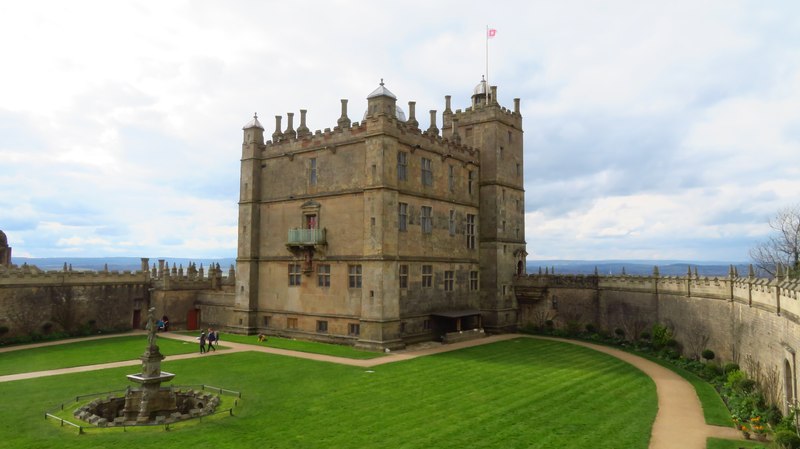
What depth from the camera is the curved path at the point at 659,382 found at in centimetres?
1958

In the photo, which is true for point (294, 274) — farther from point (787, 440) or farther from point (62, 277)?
point (787, 440)

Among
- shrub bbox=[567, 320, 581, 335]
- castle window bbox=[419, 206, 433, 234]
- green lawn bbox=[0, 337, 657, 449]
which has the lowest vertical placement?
green lawn bbox=[0, 337, 657, 449]

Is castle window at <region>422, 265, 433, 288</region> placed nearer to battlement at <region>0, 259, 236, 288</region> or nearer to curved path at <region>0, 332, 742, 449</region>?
curved path at <region>0, 332, 742, 449</region>

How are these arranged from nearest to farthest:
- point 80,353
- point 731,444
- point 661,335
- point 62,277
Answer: point 731,444 < point 80,353 < point 661,335 < point 62,277

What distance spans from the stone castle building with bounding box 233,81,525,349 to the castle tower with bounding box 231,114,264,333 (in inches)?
4.5

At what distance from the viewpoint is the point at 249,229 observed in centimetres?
4709

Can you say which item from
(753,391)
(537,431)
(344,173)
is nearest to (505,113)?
(344,173)

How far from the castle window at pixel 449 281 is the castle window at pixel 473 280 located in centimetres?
285

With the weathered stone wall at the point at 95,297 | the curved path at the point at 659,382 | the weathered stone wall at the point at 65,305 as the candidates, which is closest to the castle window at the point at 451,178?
the curved path at the point at 659,382

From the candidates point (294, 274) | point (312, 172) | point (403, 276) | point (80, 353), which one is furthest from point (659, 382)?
point (80, 353)

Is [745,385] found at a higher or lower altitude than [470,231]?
lower

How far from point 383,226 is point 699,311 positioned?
21932 mm

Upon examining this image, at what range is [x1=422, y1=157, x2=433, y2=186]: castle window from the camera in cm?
4300

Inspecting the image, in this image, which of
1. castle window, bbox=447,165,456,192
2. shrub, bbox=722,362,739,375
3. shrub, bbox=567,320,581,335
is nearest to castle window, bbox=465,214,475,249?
castle window, bbox=447,165,456,192
